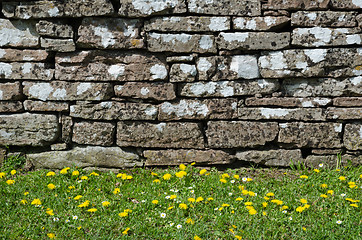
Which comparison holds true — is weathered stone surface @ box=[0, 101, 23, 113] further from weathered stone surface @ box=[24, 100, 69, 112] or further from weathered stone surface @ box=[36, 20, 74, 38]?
weathered stone surface @ box=[36, 20, 74, 38]

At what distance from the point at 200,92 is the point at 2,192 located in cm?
213

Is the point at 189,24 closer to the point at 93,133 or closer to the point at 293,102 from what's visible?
the point at 293,102

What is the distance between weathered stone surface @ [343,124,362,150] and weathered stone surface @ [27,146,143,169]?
2.18 metres

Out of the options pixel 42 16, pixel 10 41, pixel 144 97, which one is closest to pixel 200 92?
pixel 144 97

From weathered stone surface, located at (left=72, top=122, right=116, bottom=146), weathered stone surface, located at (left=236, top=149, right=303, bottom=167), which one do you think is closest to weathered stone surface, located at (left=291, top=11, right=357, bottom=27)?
weathered stone surface, located at (left=236, top=149, right=303, bottom=167)

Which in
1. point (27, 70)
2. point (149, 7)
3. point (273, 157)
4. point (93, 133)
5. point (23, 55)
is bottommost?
point (273, 157)

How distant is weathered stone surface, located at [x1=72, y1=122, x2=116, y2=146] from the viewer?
151 inches

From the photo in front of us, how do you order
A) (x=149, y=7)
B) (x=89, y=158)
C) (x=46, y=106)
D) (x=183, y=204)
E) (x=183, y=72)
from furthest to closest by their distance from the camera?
1. (x=89, y=158)
2. (x=46, y=106)
3. (x=183, y=72)
4. (x=149, y=7)
5. (x=183, y=204)

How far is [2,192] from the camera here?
3.39 m

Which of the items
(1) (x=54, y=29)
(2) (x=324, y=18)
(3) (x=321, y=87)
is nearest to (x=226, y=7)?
(2) (x=324, y=18)

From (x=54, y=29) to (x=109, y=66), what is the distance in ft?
2.12

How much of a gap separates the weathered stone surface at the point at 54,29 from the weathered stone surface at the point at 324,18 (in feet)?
7.34

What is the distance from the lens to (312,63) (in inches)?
143

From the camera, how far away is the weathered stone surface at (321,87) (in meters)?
3.69
